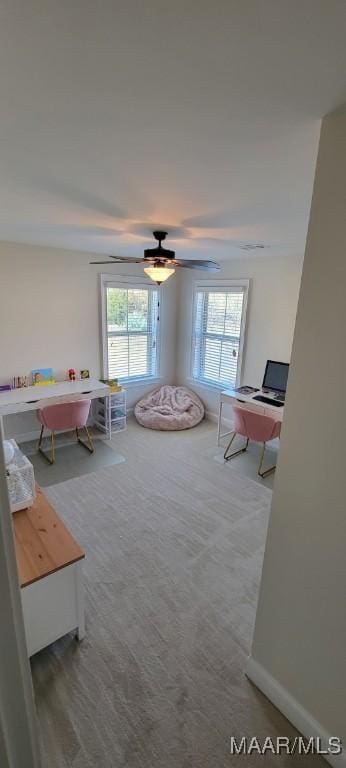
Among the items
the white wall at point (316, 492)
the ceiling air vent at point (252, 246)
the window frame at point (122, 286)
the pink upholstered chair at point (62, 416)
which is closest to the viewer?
the white wall at point (316, 492)

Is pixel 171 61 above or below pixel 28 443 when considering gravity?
above

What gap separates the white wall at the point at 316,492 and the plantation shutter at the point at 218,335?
127 inches

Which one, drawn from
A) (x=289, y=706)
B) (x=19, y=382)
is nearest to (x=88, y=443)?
(x=19, y=382)

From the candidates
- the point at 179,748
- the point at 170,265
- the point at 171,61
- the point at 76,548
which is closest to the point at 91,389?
the point at 170,265

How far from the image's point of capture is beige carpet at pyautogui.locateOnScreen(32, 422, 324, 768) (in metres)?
1.39

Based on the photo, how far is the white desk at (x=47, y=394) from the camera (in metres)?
3.42

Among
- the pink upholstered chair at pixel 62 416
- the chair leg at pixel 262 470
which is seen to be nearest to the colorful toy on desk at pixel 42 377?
the pink upholstered chair at pixel 62 416

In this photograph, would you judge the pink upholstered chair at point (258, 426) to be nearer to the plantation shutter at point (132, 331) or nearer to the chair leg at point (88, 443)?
the chair leg at point (88, 443)

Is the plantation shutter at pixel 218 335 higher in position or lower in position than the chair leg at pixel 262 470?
higher

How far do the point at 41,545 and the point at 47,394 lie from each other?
224 centimetres

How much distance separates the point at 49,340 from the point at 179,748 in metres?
3.70

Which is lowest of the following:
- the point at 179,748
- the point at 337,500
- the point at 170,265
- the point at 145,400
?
the point at 179,748

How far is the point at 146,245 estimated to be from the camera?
3352mm

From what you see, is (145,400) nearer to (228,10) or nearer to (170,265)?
(170,265)
